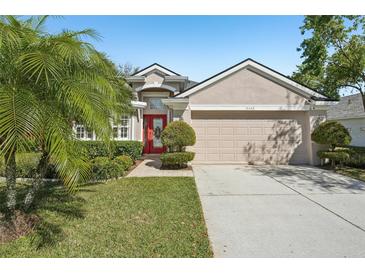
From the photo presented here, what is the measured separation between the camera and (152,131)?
16.1 metres

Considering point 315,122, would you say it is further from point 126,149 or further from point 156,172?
point 126,149

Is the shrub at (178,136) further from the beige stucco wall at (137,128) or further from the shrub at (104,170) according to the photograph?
the beige stucco wall at (137,128)

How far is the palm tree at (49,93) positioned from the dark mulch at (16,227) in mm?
240

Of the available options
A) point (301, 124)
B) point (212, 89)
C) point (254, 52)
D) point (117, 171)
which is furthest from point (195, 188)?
point (254, 52)

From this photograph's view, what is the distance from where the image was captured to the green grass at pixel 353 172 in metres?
9.13

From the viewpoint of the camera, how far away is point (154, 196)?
6520 millimetres

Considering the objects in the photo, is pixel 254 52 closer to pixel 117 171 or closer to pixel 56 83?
pixel 117 171

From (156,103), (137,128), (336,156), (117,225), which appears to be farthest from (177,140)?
(336,156)

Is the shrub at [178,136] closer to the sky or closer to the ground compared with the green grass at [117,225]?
closer to the sky

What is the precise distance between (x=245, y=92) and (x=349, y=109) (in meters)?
16.7

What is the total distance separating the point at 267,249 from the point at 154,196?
3522mm

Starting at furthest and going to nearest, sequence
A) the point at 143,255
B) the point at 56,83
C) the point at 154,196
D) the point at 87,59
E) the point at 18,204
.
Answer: the point at 154,196, the point at 18,204, the point at 87,59, the point at 56,83, the point at 143,255

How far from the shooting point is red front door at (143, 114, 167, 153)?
1597 cm

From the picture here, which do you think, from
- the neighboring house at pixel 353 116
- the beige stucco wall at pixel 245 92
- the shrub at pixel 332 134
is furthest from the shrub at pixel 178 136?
the neighboring house at pixel 353 116
